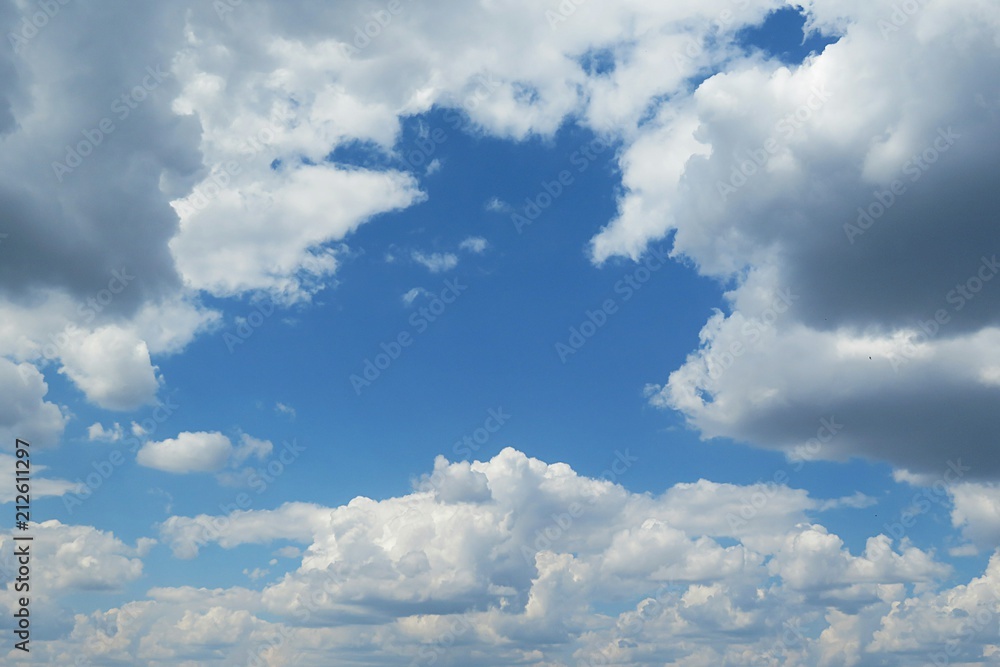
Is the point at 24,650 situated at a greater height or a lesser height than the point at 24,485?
lesser

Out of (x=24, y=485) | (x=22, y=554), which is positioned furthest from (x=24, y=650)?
(x=24, y=485)

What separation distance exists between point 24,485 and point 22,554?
11.4 m

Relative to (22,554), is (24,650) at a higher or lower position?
lower

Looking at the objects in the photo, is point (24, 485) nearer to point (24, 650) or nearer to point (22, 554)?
point (22, 554)

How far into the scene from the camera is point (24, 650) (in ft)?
290

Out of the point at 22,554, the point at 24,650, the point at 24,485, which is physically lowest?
the point at 24,650

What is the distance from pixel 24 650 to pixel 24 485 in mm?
23803

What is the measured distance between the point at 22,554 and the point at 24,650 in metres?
14.1

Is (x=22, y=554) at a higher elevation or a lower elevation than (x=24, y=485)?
lower

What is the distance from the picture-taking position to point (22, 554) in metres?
94.0

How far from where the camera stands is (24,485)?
92.4 meters
